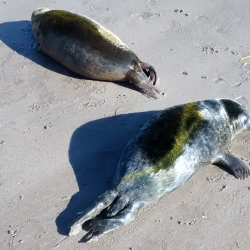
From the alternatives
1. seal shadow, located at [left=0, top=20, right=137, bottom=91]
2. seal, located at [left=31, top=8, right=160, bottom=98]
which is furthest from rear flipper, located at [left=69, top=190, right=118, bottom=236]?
seal shadow, located at [left=0, top=20, right=137, bottom=91]

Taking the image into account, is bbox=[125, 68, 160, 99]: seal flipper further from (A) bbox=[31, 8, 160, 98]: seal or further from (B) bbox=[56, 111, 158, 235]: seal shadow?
(B) bbox=[56, 111, 158, 235]: seal shadow

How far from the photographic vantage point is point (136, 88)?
193 inches

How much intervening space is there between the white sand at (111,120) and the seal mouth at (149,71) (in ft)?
0.45

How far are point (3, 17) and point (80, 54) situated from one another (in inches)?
75.0

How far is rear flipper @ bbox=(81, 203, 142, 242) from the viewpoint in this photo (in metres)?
3.30

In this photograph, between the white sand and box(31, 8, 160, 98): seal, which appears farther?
box(31, 8, 160, 98): seal

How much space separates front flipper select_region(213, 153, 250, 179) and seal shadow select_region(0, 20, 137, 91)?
4.86 feet

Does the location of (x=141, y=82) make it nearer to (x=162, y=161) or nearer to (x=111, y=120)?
(x=111, y=120)

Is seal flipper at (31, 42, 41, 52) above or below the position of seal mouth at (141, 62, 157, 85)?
below

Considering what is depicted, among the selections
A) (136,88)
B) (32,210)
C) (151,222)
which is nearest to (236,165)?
(151,222)

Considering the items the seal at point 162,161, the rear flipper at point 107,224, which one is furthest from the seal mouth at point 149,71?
the rear flipper at point 107,224

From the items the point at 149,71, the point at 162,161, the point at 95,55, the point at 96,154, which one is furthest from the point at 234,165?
the point at 95,55

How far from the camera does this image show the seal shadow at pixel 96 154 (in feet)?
11.8

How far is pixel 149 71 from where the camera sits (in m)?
5.03
